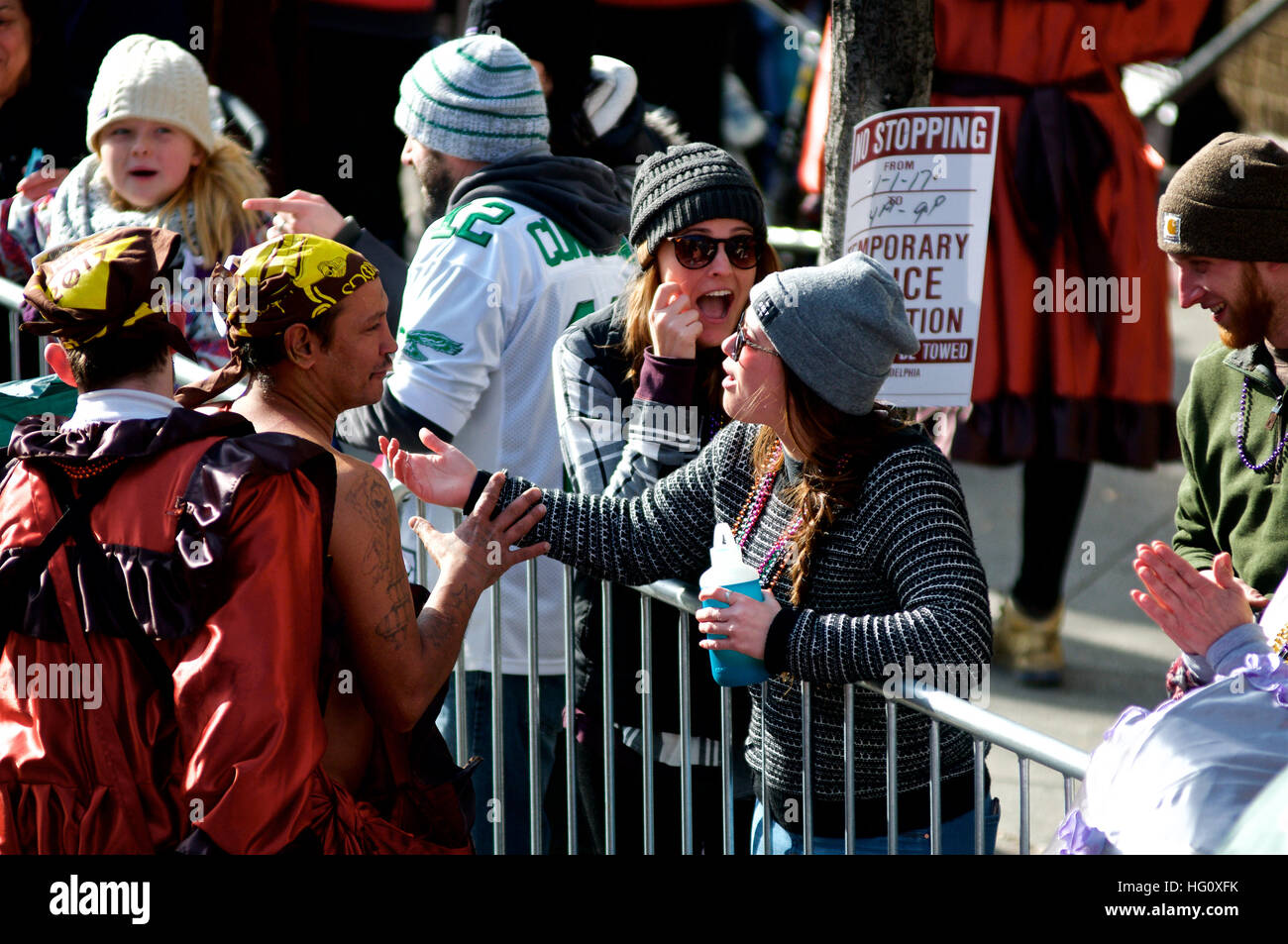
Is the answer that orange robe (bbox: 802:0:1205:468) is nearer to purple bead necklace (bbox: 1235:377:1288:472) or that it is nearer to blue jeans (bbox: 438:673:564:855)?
purple bead necklace (bbox: 1235:377:1288:472)

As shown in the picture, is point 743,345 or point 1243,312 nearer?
point 743,345

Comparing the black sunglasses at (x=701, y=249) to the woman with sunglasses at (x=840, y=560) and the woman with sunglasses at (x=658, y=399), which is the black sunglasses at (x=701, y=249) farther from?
the woman with sunglasses at (x=840, y=560)

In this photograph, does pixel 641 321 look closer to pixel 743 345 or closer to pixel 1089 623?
pixel 743 345

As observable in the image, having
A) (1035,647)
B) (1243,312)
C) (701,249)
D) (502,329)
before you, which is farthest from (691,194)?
(1035,647)

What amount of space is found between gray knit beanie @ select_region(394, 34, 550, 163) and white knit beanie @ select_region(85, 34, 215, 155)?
3.13 feet

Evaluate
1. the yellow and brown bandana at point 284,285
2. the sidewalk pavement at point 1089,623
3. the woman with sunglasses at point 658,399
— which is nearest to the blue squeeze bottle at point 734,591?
the woman with sunglasses at point 658,399

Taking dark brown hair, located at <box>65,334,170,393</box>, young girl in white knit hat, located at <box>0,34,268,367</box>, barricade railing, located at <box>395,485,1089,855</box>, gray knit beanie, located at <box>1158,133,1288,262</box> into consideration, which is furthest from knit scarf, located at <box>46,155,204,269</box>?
gray knit beanie, located at <box>1158,133,1288,262</box>

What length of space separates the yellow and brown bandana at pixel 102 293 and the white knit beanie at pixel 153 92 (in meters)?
2.25

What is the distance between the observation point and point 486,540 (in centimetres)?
327

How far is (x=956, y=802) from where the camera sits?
310 cm

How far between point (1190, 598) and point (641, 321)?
151 centimetres

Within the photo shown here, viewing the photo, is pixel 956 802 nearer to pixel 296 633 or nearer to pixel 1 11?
pixel 296 633
